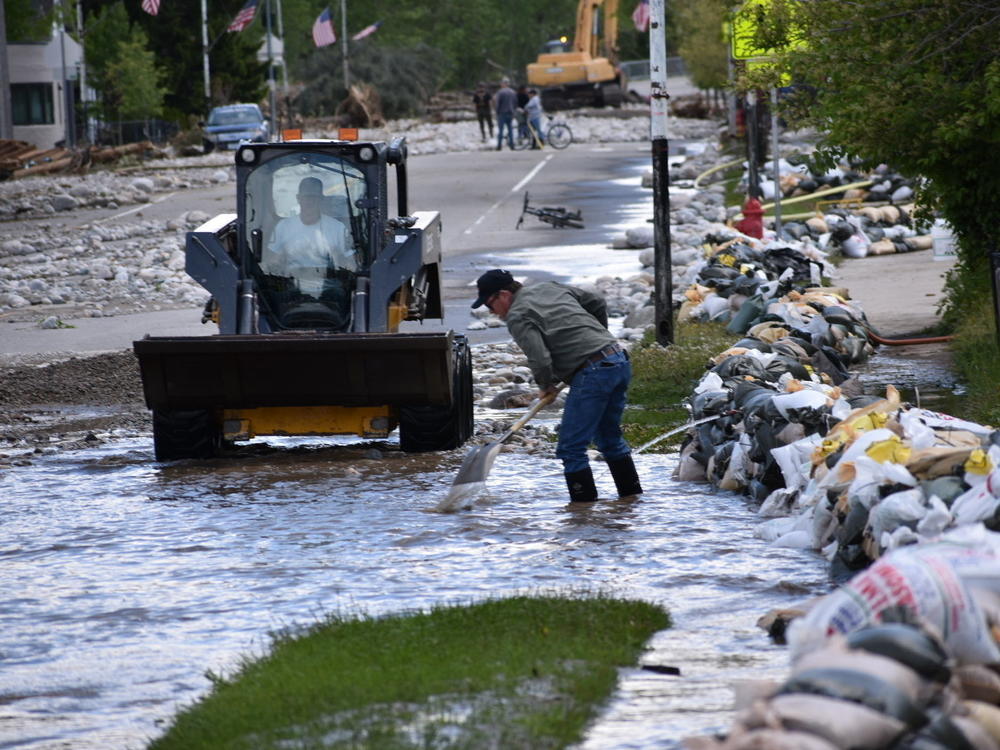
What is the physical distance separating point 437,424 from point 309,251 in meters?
1.96

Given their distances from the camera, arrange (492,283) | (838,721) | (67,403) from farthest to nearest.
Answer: (67,403) → (492,283) → (838,721)

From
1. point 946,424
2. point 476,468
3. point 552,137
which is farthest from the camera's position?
point 552,137

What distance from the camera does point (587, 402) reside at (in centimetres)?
1014

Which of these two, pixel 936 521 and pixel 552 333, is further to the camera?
pixel 552 333

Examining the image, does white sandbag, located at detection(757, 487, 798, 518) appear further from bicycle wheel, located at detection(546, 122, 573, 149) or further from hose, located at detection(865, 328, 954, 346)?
bicycle wheel, located at detection(546, 122, 573, 149)

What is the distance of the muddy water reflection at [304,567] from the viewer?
6.64m

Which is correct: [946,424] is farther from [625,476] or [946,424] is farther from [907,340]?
[907,340]

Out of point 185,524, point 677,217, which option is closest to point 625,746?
point 185,524

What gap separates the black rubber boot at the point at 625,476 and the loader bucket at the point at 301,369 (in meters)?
1.63

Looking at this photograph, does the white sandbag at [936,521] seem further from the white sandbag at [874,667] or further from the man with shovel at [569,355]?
the man with shovel at [569,355]

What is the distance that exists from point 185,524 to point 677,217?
67.6 feet

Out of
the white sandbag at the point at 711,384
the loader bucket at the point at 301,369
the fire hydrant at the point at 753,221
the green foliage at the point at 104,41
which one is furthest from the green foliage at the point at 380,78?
the white sandbag at the point at 711,384

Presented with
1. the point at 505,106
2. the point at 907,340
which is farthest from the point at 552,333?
the point at 505,106

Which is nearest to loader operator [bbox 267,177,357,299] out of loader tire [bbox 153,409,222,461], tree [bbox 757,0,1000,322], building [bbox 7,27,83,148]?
loader tire [bbox 153,409,222,461]
